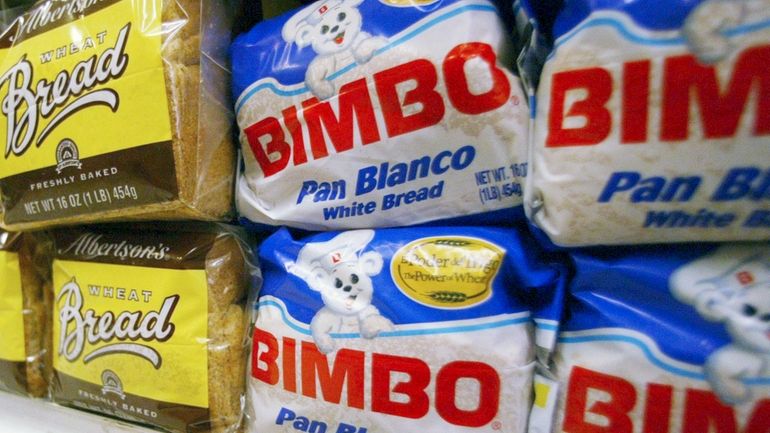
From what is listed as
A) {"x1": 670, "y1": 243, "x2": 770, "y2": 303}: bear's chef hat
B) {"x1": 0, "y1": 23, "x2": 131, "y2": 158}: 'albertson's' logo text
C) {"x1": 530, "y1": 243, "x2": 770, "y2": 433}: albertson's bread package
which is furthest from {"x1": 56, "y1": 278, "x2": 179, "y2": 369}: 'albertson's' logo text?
{"x1": 670, "y1": 243, "x2": 770, "y2": 303}: bear's chef hat

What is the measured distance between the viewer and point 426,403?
0.52 metres

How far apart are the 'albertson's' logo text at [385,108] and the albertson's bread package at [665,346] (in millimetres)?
203

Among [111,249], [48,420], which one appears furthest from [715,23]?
[48,420]

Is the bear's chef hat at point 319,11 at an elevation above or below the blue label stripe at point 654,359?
above

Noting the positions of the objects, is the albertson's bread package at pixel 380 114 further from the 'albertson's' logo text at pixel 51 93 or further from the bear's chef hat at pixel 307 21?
the 'albertson's' logo text at pixel 51 93

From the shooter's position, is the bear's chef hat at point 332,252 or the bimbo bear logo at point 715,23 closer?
the bimbo bear logo at point 715,23

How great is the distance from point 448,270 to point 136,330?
1.46 feet

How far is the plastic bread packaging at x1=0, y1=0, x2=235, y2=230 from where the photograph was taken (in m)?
0.59

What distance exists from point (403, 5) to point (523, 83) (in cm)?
16

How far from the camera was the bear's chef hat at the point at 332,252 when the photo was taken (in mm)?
570

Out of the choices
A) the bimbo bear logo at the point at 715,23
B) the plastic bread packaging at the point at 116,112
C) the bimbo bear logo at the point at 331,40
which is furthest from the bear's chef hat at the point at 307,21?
the bimbo bear logo at the point at 715,23

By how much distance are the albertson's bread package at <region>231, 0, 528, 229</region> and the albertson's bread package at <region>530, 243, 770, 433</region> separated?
133mm

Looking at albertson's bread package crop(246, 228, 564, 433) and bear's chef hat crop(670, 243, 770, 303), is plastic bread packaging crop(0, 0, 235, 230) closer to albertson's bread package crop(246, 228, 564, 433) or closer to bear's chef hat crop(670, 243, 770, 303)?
albertson's bread package crop(246, 228, 564, 433)

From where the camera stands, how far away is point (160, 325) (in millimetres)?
644
